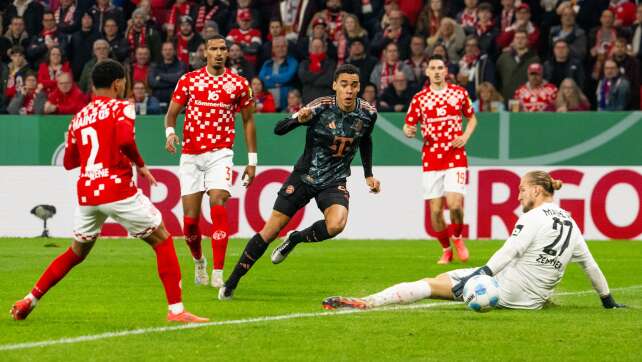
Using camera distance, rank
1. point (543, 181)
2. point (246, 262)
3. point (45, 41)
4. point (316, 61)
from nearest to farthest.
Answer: point (543, 181), point (246, 262), point (316, 61), point (45, 41)

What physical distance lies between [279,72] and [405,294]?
11.7m

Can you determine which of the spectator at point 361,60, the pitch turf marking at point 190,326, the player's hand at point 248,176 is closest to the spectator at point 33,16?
the spectator at point 361,60

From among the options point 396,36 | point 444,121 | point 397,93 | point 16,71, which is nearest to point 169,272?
point 444,121

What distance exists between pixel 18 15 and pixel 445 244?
11908 millimetres

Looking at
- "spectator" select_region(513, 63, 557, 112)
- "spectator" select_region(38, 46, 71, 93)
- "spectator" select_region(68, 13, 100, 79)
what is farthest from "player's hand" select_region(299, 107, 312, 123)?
"spectator" select_region(68, 13, 100, 79)

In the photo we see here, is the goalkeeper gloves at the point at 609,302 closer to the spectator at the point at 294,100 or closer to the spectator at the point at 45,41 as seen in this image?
the spectator at the point at 294,100

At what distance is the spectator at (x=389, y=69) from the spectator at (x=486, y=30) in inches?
54.4

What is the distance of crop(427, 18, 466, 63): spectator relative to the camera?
824 inches

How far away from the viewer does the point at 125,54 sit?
878 inches

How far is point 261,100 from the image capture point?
20.4 metres

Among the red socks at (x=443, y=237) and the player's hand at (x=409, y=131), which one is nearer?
the player's hand at (x=409, y=131)

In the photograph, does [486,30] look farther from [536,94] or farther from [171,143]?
[171,143]

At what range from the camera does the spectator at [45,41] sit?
74.8ft

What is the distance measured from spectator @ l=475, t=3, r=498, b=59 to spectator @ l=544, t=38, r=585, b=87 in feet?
3.80
